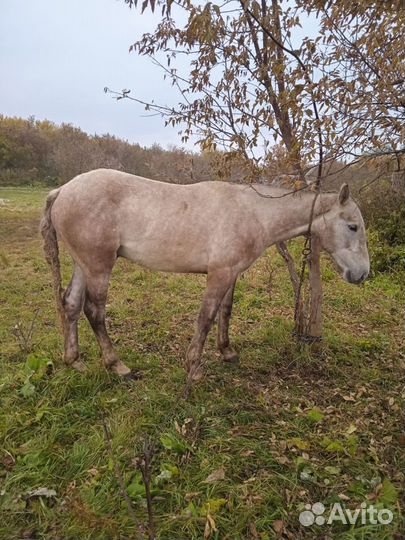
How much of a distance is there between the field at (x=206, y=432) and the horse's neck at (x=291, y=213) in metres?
1.45

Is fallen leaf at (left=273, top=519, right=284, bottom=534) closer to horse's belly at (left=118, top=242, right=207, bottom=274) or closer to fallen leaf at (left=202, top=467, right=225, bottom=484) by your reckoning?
fallen leaf at (left=202, top=467, right=225, bottom=484)

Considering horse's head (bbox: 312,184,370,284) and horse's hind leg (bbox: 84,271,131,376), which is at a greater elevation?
horse's head (bbox: 312,184,370,284)

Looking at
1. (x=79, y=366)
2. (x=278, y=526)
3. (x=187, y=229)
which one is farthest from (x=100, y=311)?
(x=278, y=526)

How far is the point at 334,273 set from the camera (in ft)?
24.0

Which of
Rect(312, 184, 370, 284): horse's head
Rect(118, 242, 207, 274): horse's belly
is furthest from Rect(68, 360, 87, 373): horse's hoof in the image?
Rect(312, 184, 370, 284): horse's head

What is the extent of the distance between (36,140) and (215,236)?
34.8 meters

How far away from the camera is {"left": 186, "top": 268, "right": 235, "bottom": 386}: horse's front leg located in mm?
3416

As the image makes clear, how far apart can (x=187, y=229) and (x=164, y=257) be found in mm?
385

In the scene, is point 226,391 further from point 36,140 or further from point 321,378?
point 36,140

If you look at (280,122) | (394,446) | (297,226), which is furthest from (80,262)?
(394,446)

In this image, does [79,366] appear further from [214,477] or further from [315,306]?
[315,306]

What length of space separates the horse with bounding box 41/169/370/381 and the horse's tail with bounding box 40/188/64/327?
0.01 meters

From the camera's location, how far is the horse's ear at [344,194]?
323 cm

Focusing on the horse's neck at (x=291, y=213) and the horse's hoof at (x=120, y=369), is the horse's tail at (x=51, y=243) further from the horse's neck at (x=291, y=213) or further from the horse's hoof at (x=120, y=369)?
the horse's neck at (x=291, y=213)
